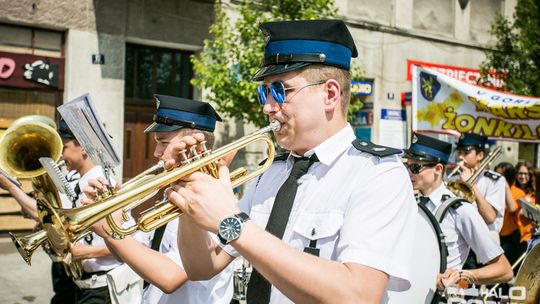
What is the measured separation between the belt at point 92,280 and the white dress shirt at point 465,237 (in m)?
2.66

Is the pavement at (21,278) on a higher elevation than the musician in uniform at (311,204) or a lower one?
lower

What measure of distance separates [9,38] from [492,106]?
7967 millimetres

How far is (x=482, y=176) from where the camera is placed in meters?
7.56

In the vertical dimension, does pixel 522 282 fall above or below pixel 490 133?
below

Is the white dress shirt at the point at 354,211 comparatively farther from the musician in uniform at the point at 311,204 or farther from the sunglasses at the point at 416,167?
the sunglasses at the point at 416,167

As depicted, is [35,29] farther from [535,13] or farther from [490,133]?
[535,13]

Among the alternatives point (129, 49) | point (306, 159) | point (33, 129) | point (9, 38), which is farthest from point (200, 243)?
point (129, 49)

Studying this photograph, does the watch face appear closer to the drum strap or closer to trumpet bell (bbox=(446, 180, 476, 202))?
the drum strap

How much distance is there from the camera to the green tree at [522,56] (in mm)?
14047

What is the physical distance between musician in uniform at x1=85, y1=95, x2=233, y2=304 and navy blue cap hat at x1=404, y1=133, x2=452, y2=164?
72.4 inches

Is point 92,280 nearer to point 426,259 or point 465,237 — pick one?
point 426,259

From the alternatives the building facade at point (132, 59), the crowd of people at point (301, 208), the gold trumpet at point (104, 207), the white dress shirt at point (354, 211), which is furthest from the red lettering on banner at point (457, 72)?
the gold trumpet at point (104, 207)

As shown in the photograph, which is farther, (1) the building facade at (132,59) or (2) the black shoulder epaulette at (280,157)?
(1) the building facade at (132,59)

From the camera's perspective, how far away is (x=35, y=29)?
9906mm
